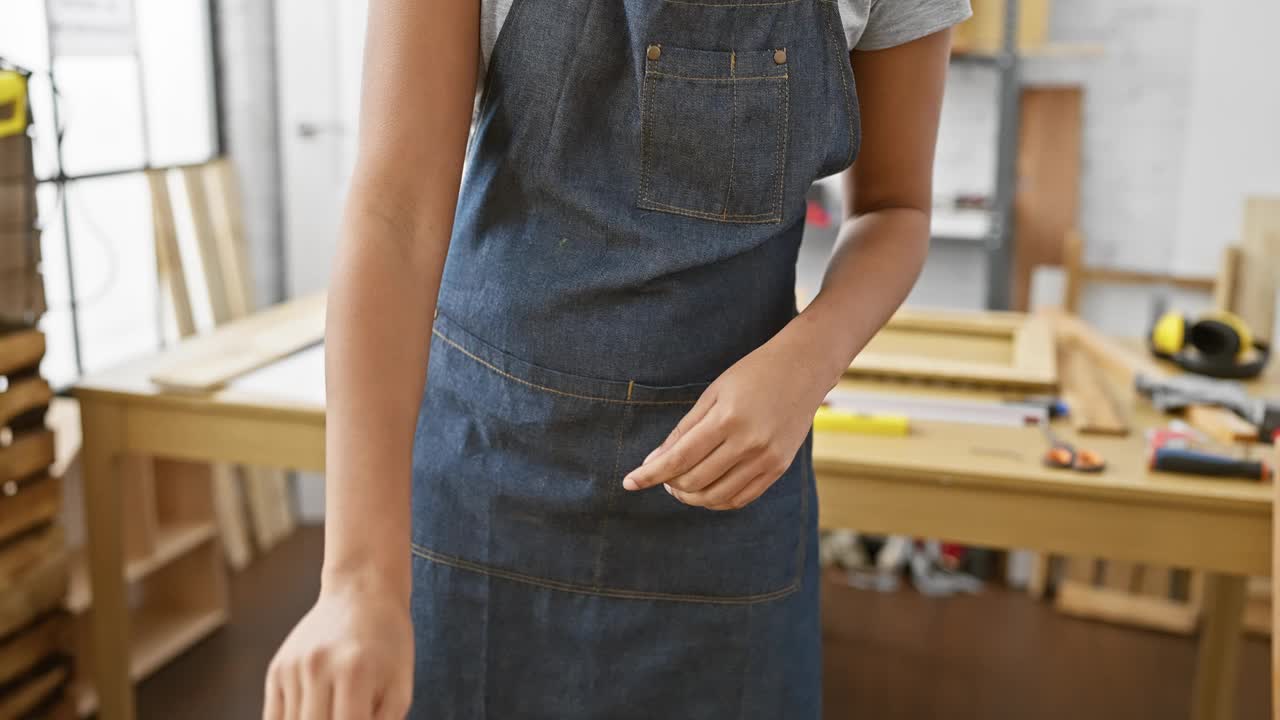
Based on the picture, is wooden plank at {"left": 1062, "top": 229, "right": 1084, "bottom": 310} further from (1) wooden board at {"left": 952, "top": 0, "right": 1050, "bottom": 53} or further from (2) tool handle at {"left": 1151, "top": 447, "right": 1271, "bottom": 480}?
(2) tool handle at {"left": 1151, "top": 447, "right": 1271, "bottom": 480}

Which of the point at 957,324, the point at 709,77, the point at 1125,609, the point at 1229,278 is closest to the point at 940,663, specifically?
the point at 1125,609

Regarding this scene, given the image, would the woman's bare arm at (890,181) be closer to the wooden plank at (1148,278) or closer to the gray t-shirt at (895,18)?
the gray t-shirt at (895,18)

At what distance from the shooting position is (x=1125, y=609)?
3.08 m

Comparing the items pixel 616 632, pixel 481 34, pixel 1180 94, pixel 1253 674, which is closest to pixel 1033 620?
pixel 1253 674

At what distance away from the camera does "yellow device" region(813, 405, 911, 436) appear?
181cm

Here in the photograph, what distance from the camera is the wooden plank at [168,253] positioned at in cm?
306

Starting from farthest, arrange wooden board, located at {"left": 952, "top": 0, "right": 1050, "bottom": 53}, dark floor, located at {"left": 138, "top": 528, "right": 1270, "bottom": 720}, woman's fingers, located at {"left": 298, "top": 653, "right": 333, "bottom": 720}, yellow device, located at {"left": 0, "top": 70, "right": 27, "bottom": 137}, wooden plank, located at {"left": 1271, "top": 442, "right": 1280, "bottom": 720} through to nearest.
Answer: wooden board, located at {"left": 952, "top": 0, "right": 1050, "bottom": 53} < dark floor, located at {"left": 138, "top": 528, "right": 1270, "bottom": 720} < yellow device, located at {"left": 0, "top": 70, "right": 27, "bottom": 137} < wooden plank, located at {"left": 1271, "top": 442, "right": 1280, "bottom": 720} < woman's fingers, located at {"left": 298, "top": 653, "right": 333, "bottom": 720}

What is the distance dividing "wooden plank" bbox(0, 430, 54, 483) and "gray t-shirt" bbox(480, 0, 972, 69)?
5.03 ft

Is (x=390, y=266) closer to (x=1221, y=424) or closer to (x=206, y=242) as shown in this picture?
(x=1221, y=424)

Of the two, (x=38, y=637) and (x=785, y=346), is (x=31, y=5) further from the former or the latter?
(x=785, y=346)

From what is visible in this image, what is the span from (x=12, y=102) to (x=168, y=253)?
1.39 meters

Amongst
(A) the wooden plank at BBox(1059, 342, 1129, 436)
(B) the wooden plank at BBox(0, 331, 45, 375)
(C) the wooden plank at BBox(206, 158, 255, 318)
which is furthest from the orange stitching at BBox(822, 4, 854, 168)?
(C) the wooden plank at BBox(206, 158, 255, 318)

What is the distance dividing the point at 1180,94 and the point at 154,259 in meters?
3.11

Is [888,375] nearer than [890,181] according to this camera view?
No
